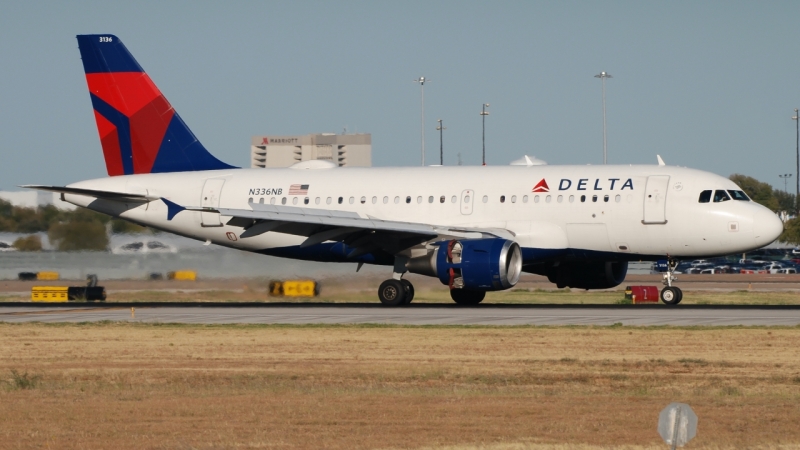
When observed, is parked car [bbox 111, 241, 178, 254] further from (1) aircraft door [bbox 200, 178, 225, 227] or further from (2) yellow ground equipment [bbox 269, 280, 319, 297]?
(2) yellow ground equipment [bbox 269, 280, 319, 297]

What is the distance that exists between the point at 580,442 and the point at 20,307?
26255 millimetres

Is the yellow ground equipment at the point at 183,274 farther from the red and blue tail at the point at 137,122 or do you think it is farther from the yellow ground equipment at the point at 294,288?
the red and blue tail at the point at 137,122

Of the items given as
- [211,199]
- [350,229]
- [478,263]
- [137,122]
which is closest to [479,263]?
[478,263]

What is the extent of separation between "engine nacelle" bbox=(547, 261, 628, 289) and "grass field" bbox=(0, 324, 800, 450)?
10264 mm

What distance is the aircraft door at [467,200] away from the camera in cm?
3409

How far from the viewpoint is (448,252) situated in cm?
3183

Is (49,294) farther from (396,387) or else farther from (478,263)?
(396,387)

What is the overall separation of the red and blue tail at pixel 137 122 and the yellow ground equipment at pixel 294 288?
185 inches

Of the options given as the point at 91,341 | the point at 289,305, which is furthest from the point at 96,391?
the point at 289,305

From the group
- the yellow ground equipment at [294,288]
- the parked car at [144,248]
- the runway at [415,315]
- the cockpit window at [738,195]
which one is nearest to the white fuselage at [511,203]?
the cockpit window at [738,195]

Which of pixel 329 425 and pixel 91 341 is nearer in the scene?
pixel 329 425

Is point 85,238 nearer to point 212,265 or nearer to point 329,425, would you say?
point 212,265

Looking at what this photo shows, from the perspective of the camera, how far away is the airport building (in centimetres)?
13925

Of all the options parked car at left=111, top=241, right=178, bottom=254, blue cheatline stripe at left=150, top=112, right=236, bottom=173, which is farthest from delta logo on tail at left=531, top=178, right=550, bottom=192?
parked car at left=111, top=241, right=178, bottom=254
